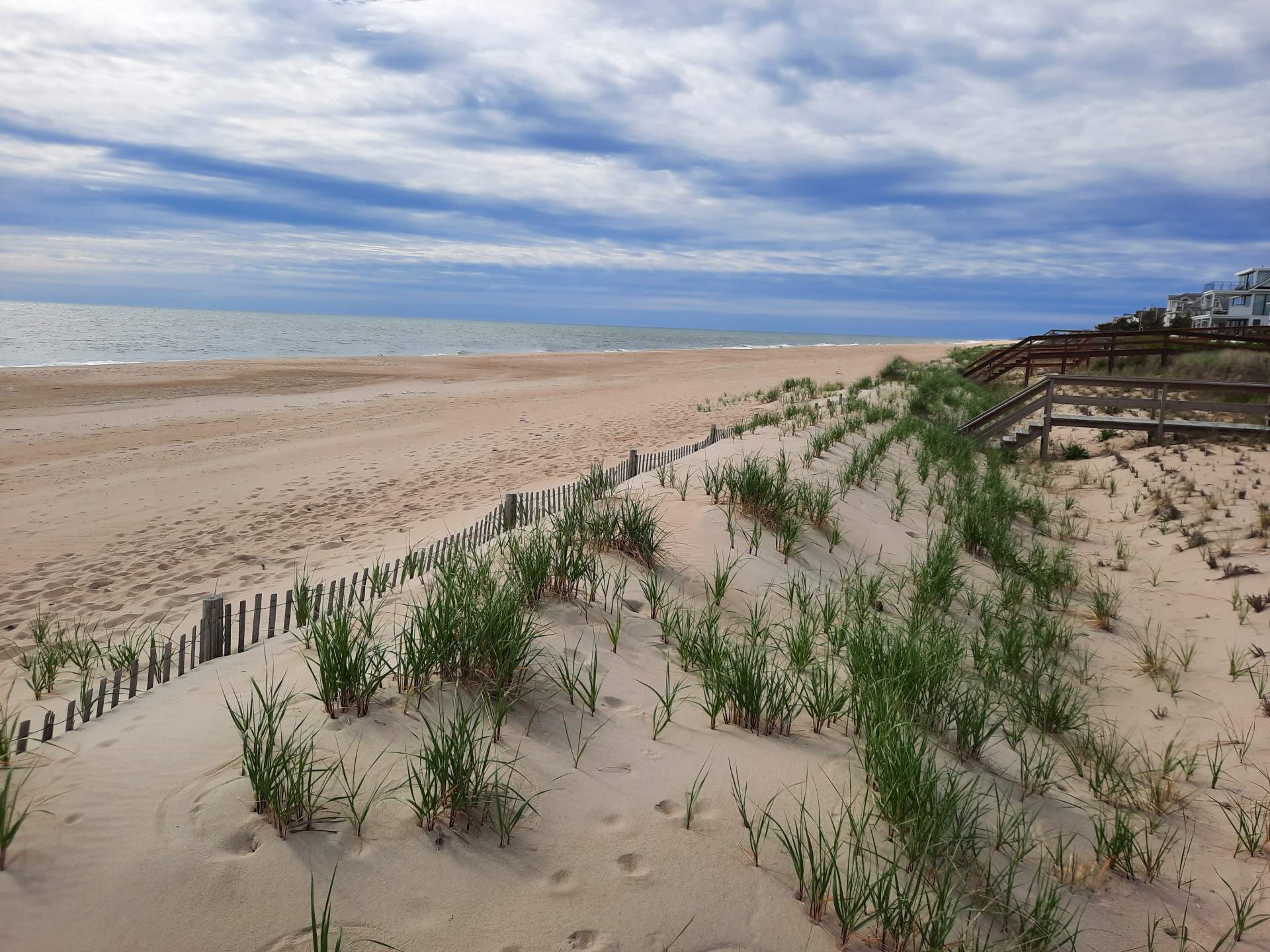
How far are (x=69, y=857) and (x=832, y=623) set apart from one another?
3.93 metres

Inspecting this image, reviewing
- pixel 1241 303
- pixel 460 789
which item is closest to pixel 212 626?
pixel 460 789

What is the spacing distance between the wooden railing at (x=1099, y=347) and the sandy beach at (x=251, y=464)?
816 centimetres

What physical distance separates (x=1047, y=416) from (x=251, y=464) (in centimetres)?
1312

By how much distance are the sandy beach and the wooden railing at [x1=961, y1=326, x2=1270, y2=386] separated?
8157 mm

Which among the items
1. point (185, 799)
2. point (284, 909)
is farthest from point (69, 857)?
point (284, 909)

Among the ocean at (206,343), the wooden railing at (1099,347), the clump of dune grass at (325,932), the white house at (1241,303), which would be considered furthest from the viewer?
the white house at (1241,303)

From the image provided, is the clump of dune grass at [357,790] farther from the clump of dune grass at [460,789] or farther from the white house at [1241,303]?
the white house at [1241,303]

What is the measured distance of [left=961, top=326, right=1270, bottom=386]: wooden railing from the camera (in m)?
17.8

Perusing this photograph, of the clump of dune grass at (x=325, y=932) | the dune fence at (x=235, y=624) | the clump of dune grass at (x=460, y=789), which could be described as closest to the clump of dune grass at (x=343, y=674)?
the clump of dune grass at (x=460, y=789)

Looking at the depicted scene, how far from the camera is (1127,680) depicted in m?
5.07

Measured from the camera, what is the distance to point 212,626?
4.17 m

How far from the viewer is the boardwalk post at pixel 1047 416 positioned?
12627mm

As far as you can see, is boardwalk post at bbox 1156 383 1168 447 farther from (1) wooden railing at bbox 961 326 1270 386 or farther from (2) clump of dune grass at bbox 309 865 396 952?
(2) clump of dune grass at bbox 309 865 396 952

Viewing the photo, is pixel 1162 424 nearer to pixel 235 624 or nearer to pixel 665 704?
pixel 665 704
